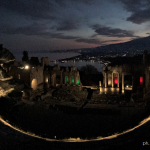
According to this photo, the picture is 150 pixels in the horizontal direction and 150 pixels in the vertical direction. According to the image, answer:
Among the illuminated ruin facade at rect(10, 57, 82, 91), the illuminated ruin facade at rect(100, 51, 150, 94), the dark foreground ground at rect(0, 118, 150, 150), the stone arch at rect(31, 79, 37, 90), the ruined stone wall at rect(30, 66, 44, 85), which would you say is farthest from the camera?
the stone arch at rect(31, 79, 37, 90)

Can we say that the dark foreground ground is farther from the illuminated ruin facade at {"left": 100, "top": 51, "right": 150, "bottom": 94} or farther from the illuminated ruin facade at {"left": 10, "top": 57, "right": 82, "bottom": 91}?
the illuminated ruin facade at {"left": 10, "top": 57, "right": 82, "bottom": 91}

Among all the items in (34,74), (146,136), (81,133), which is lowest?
(81,133)

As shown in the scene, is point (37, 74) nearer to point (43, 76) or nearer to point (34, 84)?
point (34, 84)

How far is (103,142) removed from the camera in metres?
13.2

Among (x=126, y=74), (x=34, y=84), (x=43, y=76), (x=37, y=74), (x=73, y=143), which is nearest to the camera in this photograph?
(x=73, y=143)

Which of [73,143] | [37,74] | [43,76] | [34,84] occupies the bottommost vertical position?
[73,143]

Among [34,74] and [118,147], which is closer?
[118,147]

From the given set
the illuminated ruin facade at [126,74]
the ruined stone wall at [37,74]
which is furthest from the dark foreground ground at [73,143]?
the ruined stone wall at [37,74]

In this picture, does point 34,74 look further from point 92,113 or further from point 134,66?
point 134,66

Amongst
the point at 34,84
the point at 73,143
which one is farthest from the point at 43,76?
the point at 73,143

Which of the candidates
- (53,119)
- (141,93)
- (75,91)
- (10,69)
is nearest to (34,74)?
(10,69)

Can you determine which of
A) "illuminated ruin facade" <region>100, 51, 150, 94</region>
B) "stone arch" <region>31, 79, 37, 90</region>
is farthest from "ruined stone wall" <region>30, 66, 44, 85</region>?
"illuminated ruin facade" <region>100, 51, 150, 94</region>

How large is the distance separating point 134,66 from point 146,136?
18.9 metres

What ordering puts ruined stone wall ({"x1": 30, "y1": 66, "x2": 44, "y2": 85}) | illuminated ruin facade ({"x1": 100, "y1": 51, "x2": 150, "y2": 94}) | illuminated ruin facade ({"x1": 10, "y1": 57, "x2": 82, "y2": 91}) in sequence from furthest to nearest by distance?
ruined stone wall ({"x1": 30, "y1": 66, "x2": 44, "y2": 85}) → illuminated ruin facade ({"x1": 10, "y1": 57, "x2": 82, "y2": 91}) → illuminated ruin facade ({"x1": 100, "y1": 51, "x2": 150, "y2": 94})
